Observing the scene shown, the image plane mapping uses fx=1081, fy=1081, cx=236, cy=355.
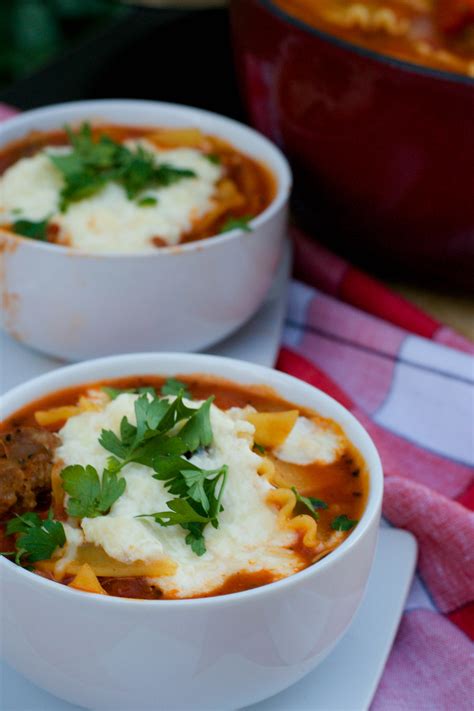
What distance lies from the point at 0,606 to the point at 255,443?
1.58 feet

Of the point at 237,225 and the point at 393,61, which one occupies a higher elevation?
the point at 393,61

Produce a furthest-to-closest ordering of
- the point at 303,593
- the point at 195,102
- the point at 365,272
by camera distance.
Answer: the point at 195,102 < the point at 365,272 < the point at 303,593

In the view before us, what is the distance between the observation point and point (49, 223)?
230 cm

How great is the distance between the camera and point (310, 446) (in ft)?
5.83

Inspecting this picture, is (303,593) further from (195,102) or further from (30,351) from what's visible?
(195,102)

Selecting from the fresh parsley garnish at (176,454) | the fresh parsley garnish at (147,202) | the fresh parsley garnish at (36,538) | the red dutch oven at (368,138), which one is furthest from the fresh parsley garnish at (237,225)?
the fresh parsley garnish at (36,538)

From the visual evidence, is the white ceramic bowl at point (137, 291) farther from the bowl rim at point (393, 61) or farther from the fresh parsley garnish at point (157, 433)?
the fresh parsley garnish at point (157, 433)

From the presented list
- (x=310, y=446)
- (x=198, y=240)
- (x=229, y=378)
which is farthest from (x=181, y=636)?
(x=198, y=240)

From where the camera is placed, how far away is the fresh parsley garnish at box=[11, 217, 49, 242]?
228cm

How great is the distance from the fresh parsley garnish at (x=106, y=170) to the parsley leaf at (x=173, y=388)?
0.59 m

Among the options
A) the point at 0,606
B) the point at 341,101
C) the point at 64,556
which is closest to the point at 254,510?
the point at 64,556

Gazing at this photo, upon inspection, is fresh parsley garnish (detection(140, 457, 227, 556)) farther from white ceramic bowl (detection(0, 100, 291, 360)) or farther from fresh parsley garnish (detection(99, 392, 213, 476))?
white ceramic bowl (detection(0, 100, 291, 360))

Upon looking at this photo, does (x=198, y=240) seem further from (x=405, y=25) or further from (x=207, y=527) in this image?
(x=207, y=527)

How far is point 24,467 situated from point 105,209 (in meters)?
0.85
